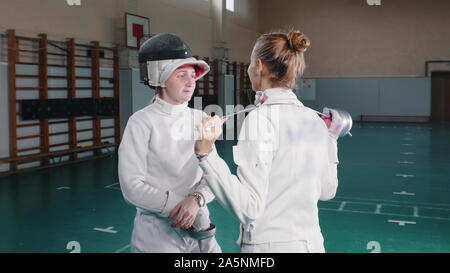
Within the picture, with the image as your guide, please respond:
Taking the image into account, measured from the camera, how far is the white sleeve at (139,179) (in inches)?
67.5

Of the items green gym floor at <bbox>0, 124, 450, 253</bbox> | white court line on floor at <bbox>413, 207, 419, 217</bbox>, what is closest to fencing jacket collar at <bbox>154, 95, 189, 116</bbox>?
green gym floor at <bbox>0, 124, 450, 253</bbox>

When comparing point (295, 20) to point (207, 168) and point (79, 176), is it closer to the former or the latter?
point (79, 176)

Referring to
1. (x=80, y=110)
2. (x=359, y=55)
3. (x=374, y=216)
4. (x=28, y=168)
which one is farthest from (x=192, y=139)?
(x=359, y=55)

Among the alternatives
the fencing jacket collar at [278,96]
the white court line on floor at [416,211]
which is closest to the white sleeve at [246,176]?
the fencing jacket collar at [278,96]

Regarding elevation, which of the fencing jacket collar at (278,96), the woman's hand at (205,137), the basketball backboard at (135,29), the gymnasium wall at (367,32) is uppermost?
the gymnasium wall at (367,32)

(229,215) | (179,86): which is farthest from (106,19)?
(179,86)

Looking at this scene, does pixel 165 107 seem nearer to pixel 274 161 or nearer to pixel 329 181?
pixel 274 161

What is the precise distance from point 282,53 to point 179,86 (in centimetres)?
56

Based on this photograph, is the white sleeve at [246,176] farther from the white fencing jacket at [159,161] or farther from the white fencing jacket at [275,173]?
the white fencing jacket at [159,161]

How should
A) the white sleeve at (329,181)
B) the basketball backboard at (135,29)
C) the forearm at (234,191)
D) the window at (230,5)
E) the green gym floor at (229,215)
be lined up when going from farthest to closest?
1. the window at (230,5)
2. the basketball backboard at (135,29)
3. the green gym floor at (229,215)
4. the white sleeve at (329,181)
5. the forearm at (234,191)

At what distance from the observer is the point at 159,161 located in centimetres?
180

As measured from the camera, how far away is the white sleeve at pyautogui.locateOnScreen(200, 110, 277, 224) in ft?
4.40

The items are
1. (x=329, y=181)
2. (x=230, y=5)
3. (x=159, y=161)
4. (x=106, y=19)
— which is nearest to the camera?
(x=329, y=181)

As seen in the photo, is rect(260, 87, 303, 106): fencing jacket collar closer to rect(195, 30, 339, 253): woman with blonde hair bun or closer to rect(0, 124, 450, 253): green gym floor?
rect(195, 30, 339, 253): woman with blonde hair bun
